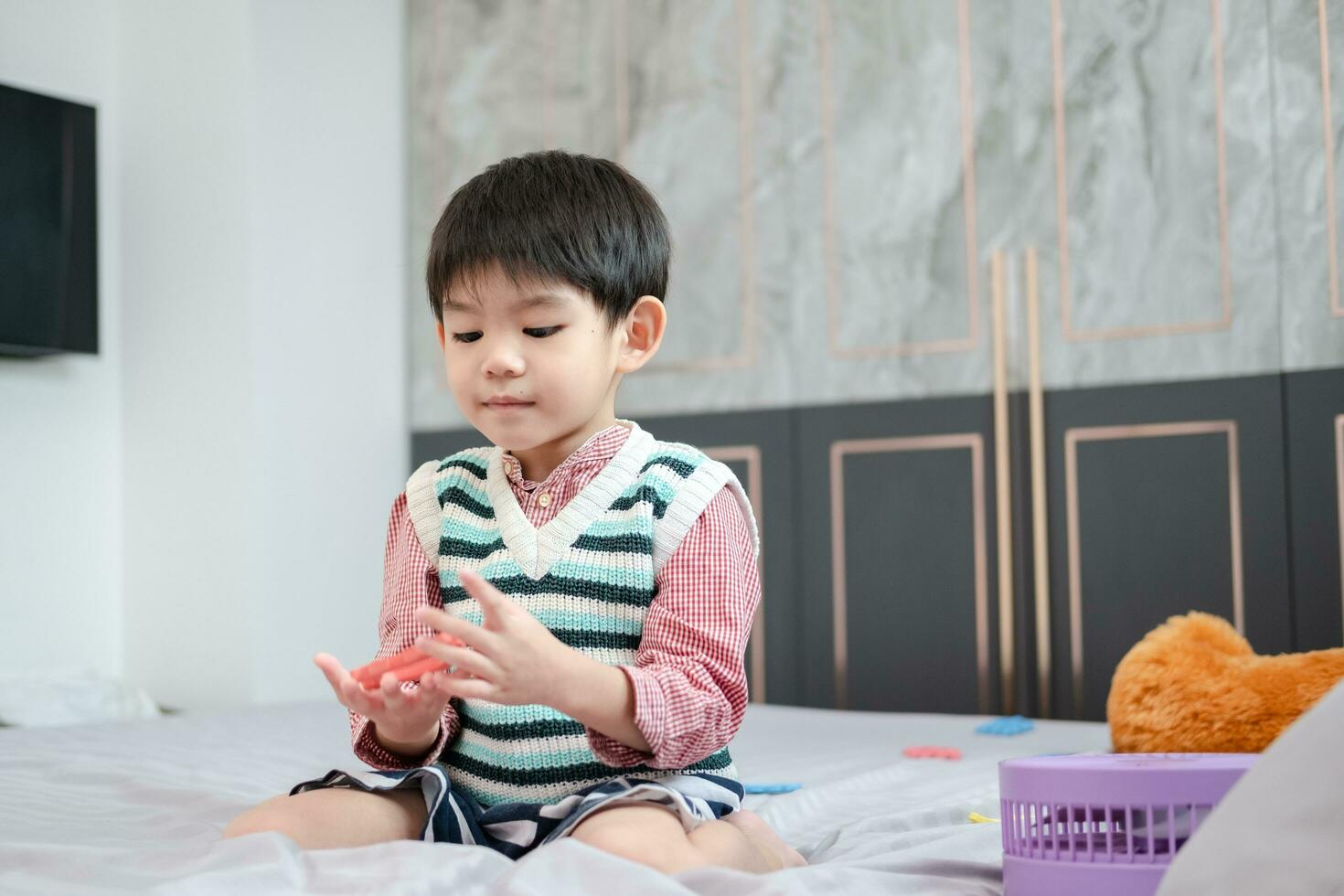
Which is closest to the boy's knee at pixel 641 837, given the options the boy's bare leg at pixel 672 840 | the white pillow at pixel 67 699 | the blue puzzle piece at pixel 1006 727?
the boy's bare leg at pixel 672 840

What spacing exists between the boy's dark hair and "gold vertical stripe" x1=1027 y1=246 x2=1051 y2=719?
161 centimetres

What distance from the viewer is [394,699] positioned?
3.16ft

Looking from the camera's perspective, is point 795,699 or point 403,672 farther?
point 795,699

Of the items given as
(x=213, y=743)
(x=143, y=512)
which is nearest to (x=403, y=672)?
(x=213, y=743)

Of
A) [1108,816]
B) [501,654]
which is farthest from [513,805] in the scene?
[1108,816]

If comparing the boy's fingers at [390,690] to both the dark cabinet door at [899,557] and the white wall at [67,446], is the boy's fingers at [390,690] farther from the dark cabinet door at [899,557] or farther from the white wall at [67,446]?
the white wall at [67,446]

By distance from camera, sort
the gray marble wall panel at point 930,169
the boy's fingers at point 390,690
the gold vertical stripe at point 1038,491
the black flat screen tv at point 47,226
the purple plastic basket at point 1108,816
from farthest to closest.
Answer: the black flat screen tv at point 47,226
the gold vertical stripe at point 1038,491
the gray marble wall panel at point 930,169
the boy's fingers at point 390,690
the purple plastic basket at point 1108,816

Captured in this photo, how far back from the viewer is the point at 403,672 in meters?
0.94

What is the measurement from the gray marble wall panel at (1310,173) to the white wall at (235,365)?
6.55 ft

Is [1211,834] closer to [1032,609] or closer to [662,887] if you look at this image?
[662,887]

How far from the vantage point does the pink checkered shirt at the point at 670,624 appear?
99 centimetres

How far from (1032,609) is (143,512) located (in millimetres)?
1964

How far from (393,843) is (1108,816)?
0.46 m

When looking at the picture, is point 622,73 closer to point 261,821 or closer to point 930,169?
point 930,169
